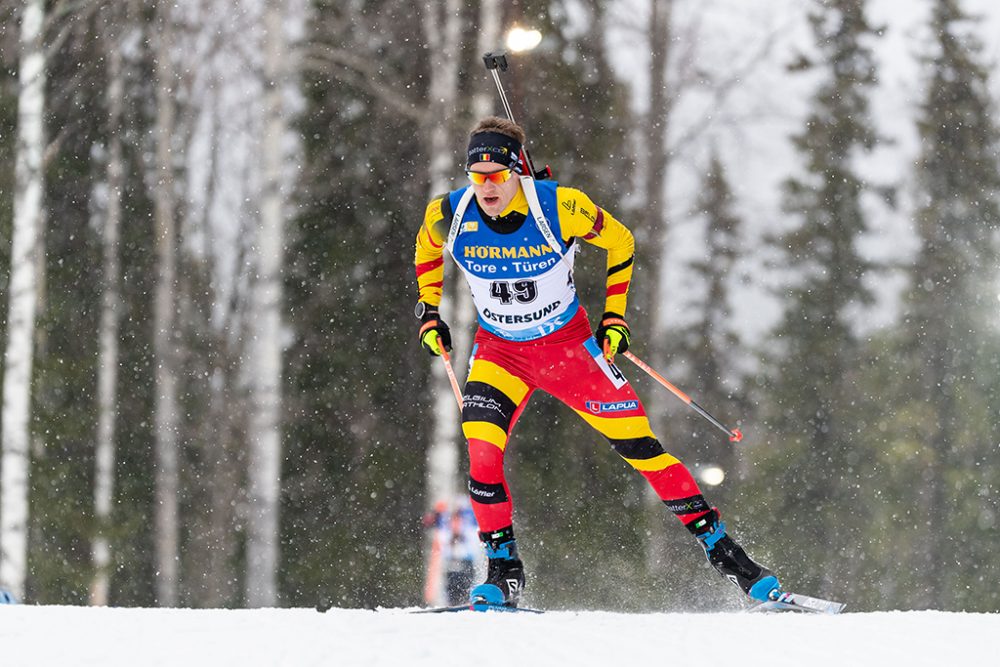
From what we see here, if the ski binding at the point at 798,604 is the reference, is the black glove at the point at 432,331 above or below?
above

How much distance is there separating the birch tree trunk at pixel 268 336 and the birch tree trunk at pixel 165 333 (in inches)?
118

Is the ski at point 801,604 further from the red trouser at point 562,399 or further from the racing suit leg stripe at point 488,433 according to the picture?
the racing suit leg stripe at point 488,433

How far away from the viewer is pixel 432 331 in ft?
15.9

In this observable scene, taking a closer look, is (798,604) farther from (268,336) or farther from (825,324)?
(825,324)

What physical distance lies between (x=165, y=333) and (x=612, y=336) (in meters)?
10.7

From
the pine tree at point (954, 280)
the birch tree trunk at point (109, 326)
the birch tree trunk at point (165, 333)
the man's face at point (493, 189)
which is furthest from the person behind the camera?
the pine tree at point (954, 280)

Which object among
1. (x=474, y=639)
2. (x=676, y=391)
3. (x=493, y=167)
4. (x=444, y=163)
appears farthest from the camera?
(x=444, y=163)

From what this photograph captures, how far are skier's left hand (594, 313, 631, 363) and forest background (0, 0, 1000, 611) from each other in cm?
533

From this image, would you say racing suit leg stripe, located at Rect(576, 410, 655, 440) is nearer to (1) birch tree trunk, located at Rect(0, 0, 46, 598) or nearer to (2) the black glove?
(2) the black glove

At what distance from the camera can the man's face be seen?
14.5 feet

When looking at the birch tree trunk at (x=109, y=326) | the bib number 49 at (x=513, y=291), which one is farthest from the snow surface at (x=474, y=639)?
the birch tree trunk at (x=109, y=326)

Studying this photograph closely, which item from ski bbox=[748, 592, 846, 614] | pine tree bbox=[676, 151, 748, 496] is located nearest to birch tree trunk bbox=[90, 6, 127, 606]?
pine tree bbox=[676, 151, 748, 496]

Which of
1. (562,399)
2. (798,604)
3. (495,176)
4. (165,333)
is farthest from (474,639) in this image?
(165,333)

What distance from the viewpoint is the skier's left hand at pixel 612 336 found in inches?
183
